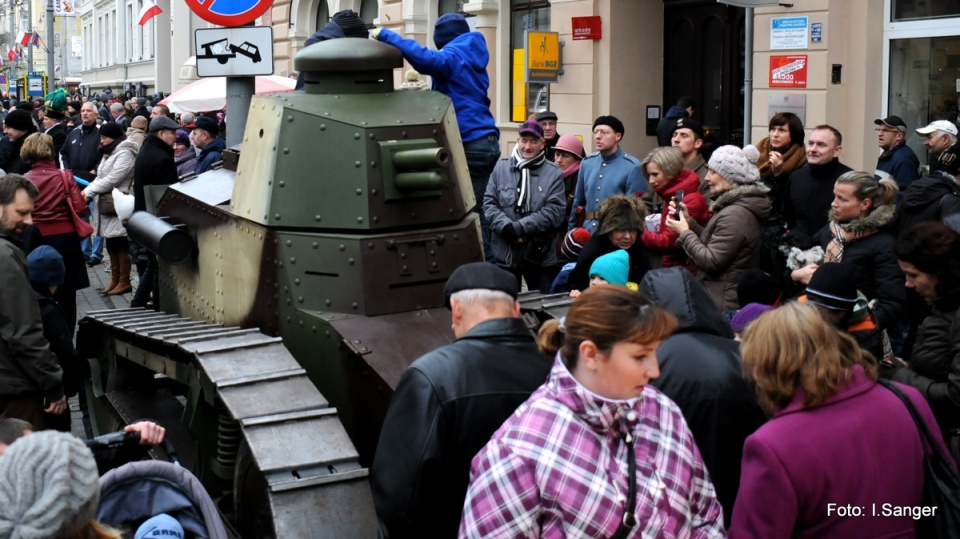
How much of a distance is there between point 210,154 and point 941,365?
8368 mm

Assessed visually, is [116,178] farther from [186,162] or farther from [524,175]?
[524,175]

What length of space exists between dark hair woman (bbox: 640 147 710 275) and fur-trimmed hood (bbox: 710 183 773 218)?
474 mm

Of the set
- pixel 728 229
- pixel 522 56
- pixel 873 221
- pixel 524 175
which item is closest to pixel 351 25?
pixel 524 175

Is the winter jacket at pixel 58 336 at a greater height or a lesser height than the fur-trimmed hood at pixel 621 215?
lesser

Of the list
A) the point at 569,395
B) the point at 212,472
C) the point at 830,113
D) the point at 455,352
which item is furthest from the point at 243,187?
the point at 830,113

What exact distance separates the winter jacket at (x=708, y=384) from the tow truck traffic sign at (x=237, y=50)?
5.58m

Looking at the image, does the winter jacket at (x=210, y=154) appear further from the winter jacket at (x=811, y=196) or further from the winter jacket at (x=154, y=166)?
the winter jacket at (x=811, y=196)

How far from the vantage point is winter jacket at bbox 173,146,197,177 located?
12.6 meters

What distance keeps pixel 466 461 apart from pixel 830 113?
817 centimetres

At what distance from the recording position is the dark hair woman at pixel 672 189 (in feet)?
23.5

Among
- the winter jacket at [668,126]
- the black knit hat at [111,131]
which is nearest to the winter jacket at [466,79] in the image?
A: the winter jacket at [668,126]

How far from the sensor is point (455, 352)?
3.70 metres

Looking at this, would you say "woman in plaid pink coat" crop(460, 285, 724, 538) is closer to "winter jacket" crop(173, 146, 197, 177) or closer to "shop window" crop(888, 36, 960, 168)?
"shop window" crop(888, 36, 960, 168)

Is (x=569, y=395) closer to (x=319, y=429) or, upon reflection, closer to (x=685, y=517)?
(x=685, y=517)
